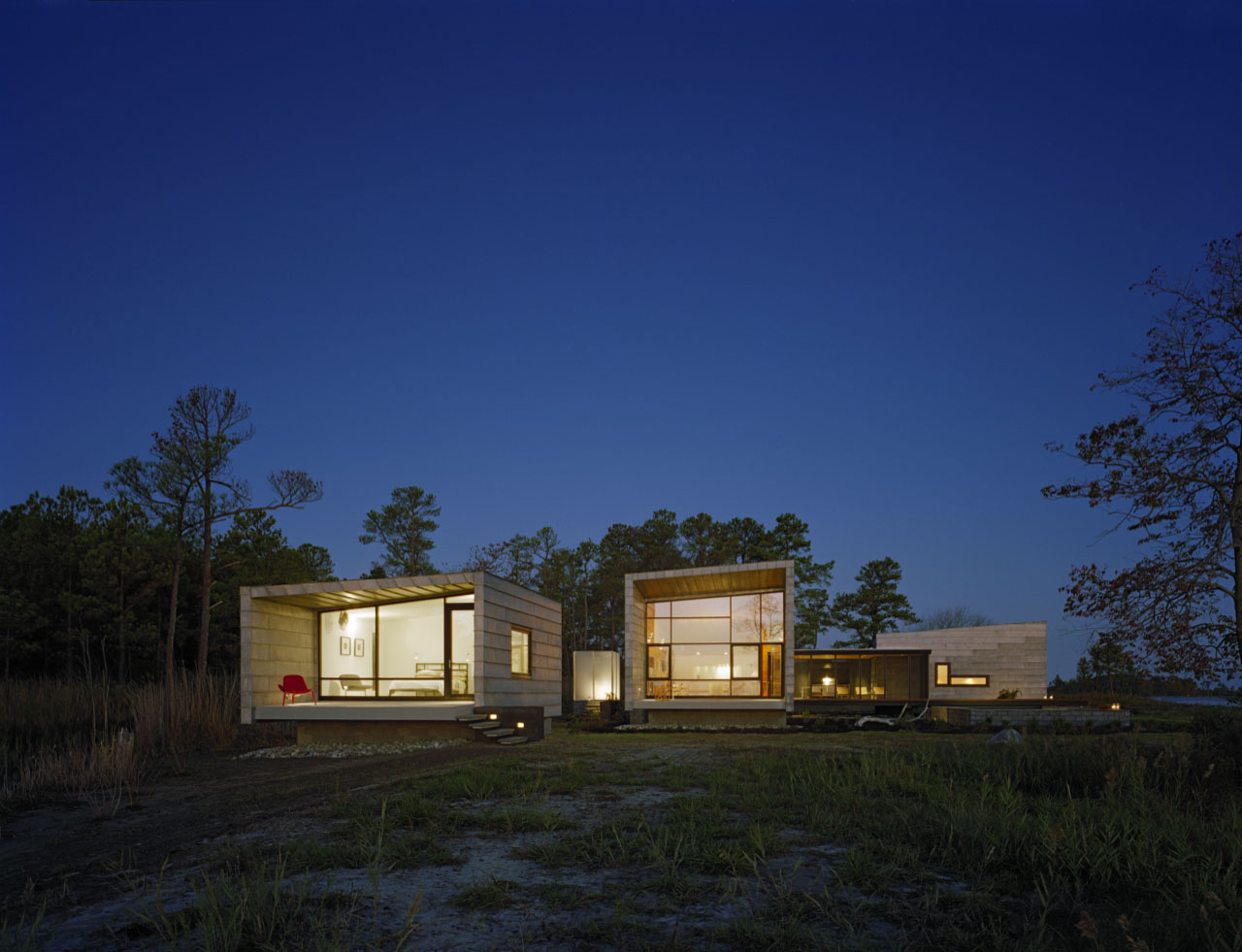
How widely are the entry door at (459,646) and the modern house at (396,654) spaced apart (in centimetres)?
2

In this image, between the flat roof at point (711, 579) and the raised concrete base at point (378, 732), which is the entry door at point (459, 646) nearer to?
the raised concrete base at point (378, 732)

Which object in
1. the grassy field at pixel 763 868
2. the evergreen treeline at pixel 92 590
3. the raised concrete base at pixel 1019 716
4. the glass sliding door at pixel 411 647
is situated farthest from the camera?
the evergreen treeline at pixel 92 590

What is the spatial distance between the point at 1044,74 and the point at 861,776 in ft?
40.5

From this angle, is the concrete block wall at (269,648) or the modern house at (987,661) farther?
the modern house at (987,661)

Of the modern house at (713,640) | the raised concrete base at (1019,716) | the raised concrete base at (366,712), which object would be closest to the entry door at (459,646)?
the raised concrete base at (366,712)

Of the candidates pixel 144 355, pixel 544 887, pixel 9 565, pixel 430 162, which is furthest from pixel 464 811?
pixel 144 355

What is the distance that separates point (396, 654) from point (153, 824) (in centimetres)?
1217

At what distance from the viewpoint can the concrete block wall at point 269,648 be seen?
51.5 ft

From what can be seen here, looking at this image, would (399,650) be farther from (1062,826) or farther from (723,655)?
(1062,826)

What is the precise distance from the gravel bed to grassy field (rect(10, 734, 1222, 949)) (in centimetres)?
619

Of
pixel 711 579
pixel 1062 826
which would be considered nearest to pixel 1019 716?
pixel 711 579

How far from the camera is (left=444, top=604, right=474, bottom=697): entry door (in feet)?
61.4

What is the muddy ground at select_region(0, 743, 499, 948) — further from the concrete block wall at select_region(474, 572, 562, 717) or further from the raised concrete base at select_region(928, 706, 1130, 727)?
the raised concrete base at select_region(928, 706, 1130, 727)

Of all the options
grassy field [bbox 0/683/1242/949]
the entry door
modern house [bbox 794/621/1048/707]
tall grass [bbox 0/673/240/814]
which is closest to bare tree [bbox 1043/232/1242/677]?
grassy field [bbox 0/683/1242/949]
